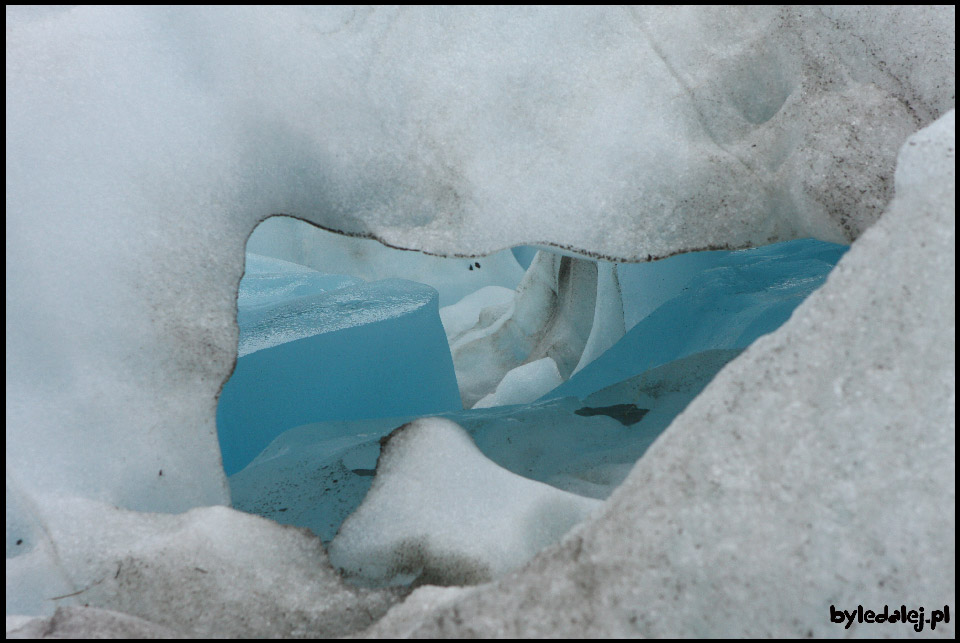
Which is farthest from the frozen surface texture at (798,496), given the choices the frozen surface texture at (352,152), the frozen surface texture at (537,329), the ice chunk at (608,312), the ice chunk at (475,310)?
the ice chunk at (475,310)

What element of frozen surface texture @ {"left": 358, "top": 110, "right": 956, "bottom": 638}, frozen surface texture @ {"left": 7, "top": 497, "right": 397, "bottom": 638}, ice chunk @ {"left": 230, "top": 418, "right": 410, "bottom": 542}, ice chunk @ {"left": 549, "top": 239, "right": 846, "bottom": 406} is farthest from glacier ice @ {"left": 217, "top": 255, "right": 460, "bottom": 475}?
frozen surface texture @ {"left": 358, "top": 110, "right": 956, "bottom": 638}

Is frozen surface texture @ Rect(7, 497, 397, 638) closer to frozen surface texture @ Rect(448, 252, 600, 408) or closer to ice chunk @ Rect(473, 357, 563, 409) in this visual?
ice chunk @ Rect(473, 357, 563, 409)

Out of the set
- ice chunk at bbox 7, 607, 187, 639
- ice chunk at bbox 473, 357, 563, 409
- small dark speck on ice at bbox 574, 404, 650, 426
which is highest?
ice chunk at bbox 7, 607, 187, 639

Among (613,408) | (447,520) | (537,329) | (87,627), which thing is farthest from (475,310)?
(87,627)

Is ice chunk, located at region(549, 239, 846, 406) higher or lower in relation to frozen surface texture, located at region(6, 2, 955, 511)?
lower

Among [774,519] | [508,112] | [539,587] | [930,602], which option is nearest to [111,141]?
[508,112]

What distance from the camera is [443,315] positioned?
15.4 feet

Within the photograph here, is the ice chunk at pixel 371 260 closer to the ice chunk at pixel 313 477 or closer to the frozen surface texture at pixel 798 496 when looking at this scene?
the ice chunk at pixel 313 477

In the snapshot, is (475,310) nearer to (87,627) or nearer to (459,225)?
(459,225)

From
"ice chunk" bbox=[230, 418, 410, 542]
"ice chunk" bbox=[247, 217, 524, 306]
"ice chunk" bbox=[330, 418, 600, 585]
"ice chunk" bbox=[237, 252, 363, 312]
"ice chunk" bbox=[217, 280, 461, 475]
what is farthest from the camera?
"ice chunk" bbox=[237, 252, 363, 312]

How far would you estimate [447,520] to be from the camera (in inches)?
41.8

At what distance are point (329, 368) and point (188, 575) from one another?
1.59 metres

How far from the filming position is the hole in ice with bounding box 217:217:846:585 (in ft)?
3.54

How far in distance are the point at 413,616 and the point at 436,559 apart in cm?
27
